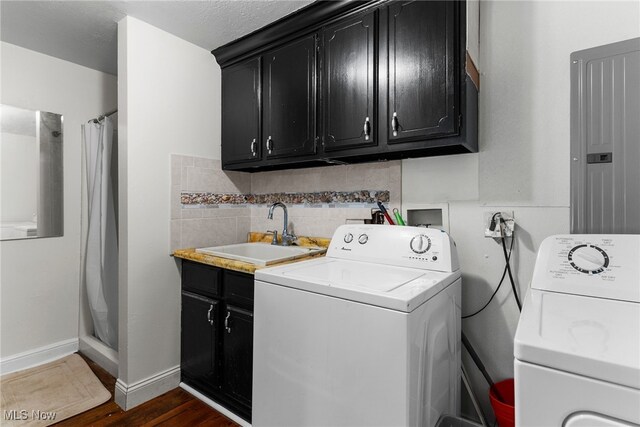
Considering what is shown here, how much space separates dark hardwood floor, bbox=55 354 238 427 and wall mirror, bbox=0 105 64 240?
139 cm

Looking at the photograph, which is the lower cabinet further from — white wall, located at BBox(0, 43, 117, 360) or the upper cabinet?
white wall, located at BBox(0, 43, 117, 360)

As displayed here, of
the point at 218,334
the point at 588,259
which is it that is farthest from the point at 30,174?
the point at 588,259

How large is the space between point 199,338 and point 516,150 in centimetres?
208

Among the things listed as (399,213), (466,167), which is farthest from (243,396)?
(466,167)

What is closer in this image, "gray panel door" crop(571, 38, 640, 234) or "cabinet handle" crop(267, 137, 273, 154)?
"gray panel door" crop(571, 38, 640, 234)

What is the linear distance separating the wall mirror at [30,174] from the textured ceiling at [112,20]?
1.76 ft

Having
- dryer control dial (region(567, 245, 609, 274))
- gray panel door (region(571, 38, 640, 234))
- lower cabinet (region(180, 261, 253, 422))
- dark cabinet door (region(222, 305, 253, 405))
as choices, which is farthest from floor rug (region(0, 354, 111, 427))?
gray panel door (region(571, 38, 640, 234))

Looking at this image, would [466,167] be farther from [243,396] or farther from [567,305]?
[243,396]

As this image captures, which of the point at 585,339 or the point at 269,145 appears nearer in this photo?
the point at 585,339

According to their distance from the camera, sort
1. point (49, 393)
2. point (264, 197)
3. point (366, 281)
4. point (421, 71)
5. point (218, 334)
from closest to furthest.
→ point (366, 281), point (421, 71), point (218, 334), point (49, 393), point (264, 197)

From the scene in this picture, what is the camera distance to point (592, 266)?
1.14 m

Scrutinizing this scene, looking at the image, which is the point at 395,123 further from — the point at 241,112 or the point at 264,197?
the point at 264,197

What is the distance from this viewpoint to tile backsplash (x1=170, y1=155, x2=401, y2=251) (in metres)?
2.02

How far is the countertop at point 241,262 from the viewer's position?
5.64 ft
